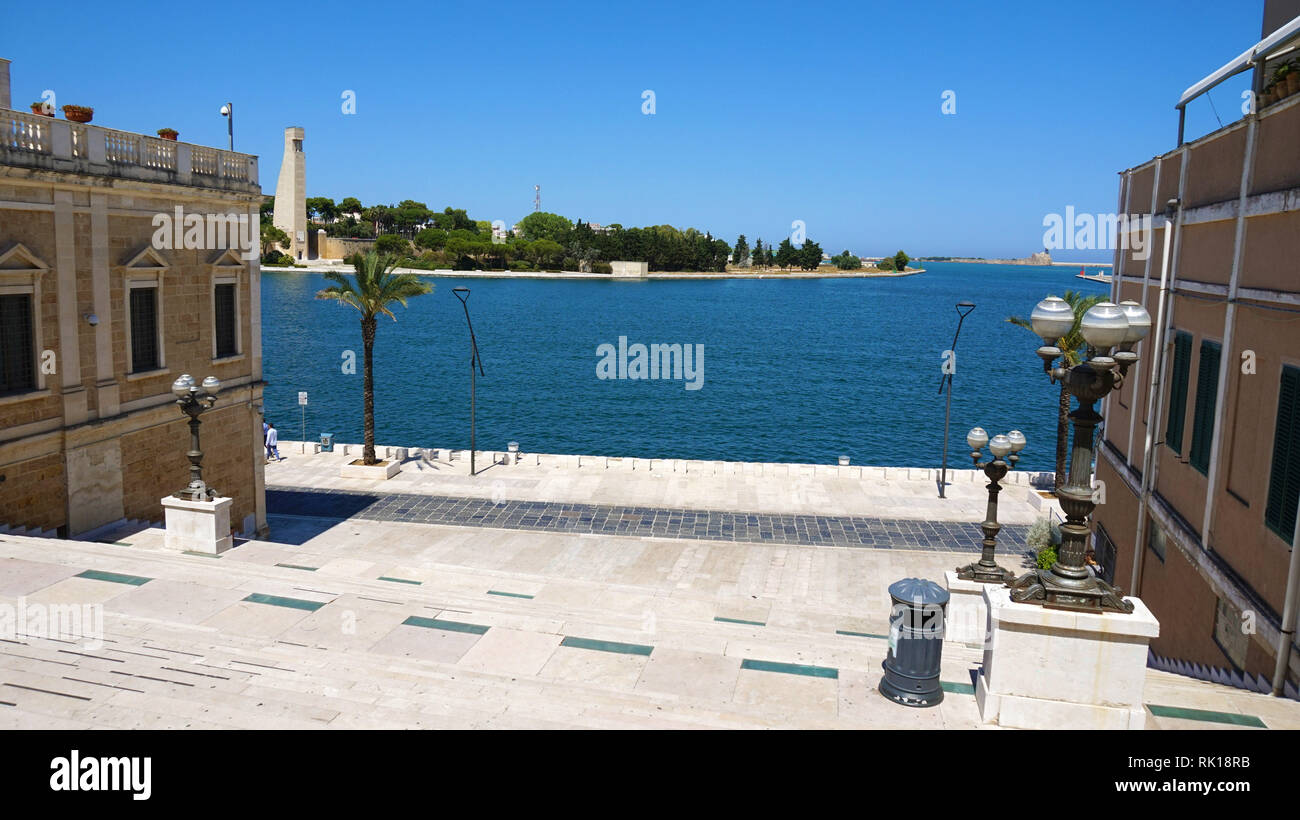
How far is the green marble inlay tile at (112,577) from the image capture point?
11.7 meters

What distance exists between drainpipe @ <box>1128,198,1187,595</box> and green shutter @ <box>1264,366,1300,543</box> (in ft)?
16.2

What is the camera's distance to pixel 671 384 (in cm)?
6378

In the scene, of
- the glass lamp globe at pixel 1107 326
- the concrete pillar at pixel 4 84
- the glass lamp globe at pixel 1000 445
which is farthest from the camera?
the concrete pillar at pixel 4 84

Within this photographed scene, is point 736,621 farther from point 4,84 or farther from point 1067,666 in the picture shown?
point 4,84

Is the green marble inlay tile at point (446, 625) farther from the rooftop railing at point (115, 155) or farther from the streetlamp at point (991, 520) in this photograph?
the rooftop railing at point (115, 155)

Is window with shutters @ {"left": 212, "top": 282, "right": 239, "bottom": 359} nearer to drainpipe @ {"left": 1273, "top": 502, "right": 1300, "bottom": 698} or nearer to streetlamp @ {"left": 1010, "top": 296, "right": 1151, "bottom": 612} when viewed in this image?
streetlamp @ {"left": 1010, "top": 296, "right": 1151, "bottom": 612}

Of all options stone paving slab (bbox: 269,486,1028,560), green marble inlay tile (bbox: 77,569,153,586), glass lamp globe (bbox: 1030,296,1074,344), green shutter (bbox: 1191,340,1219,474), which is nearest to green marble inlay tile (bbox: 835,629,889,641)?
green shutter (bbox: 1191,340,1219,474)

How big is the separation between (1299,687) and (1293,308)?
400 centimetres

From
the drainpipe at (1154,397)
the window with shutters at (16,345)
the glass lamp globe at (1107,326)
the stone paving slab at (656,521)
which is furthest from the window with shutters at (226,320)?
the drainpipe at (1154,397)

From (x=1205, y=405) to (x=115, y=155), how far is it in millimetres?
18792

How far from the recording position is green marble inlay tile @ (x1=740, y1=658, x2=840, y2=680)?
951 centimetres

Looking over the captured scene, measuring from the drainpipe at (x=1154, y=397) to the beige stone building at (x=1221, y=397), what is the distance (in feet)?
0.10

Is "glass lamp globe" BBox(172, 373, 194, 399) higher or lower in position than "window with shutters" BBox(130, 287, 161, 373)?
lower
